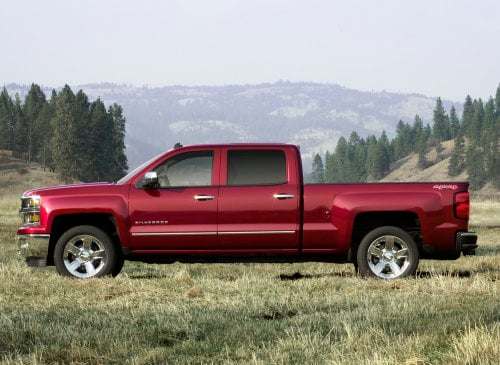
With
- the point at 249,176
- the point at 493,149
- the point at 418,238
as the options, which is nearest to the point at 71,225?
the point at 249,176

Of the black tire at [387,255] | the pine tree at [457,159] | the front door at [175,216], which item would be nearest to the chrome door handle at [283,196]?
the front door at [175,216]

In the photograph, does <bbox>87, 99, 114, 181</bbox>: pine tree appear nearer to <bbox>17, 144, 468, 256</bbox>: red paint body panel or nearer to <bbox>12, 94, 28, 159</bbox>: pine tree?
<bbox>12, 94, 28, 159</bbox>: pine tree

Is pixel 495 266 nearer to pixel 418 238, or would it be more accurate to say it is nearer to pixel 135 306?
pixel 418 238

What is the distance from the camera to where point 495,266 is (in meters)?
14.0

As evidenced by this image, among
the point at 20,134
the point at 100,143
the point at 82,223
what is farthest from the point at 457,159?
the point at 82,223

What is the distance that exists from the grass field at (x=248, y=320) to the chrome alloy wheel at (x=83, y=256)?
1.28ft

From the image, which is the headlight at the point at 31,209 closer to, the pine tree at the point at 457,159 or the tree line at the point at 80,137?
the tree line at the point at 80,137

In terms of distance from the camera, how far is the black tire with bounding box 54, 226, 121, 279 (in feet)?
38.4

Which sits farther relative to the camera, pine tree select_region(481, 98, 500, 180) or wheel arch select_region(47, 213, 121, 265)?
pine tree select_region(481, 98, 500, 180)

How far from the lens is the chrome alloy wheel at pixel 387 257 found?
11.7 meters

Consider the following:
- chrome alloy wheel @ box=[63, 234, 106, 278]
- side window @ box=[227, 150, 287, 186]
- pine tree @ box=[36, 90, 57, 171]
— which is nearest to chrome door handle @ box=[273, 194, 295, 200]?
side window @ box=[227, 150, 287, 186]

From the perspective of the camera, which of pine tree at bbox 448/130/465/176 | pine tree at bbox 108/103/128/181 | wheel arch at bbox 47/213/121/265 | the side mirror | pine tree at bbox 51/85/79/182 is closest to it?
the side mirror

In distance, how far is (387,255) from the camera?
11.8 meters

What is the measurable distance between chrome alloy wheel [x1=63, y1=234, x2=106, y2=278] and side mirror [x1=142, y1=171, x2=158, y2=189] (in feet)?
3.56
